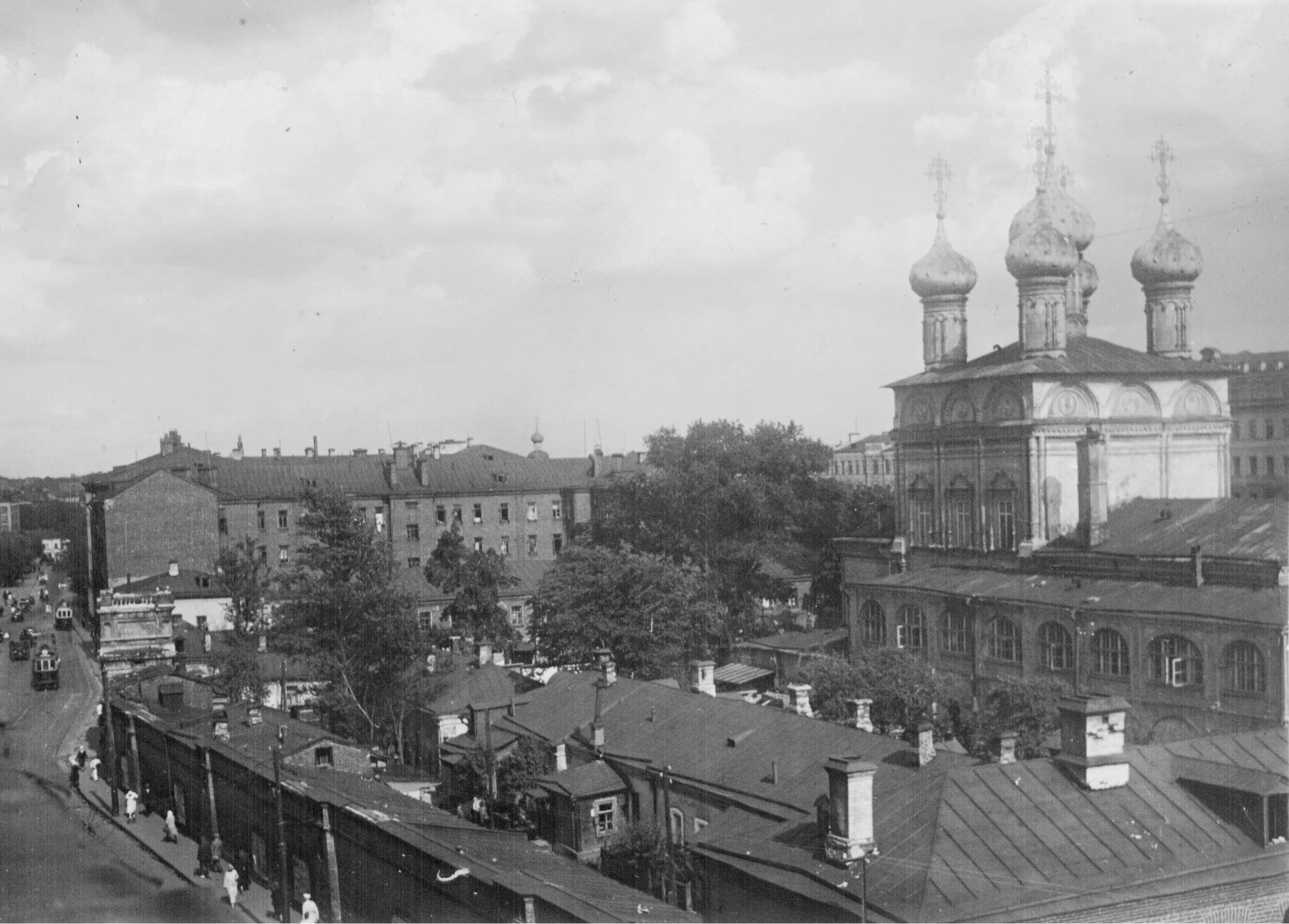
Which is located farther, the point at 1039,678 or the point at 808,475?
the point at 808,475

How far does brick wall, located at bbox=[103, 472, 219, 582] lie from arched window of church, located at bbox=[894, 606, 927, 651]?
40.0m

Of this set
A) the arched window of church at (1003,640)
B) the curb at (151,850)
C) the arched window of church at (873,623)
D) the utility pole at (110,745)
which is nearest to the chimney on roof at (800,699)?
the curb at (151,850)

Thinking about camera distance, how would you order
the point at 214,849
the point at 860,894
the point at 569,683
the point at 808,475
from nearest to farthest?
the point at 860,894 → the point at 214,849 → the point at 569,683 → the point at 808,475

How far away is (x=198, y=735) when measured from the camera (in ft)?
100

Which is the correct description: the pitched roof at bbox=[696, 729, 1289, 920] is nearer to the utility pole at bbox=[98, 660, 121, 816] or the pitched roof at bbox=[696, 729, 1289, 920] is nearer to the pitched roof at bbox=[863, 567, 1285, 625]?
the pitched roof at bbox=[863, 567, 1285, 625]

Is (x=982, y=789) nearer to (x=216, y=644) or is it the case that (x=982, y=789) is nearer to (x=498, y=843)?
(x=498, y=843)

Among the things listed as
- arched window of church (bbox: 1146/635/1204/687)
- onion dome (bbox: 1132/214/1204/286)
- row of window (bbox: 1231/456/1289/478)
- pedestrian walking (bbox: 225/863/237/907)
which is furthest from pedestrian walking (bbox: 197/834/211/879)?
row of window (bbox: 1231/456/1289/478)

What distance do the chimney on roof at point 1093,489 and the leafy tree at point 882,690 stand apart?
409 inches

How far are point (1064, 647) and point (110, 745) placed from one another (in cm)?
2698

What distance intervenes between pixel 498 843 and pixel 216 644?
37.7 metres

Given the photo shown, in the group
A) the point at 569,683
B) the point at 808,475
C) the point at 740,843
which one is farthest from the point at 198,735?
the point at 808,475

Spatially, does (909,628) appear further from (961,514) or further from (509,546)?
(509,546)

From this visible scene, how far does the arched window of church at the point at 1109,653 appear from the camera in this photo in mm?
35781

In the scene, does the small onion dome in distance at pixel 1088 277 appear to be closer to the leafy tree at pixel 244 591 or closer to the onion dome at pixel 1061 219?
the onion dome at pixel 1061 219
